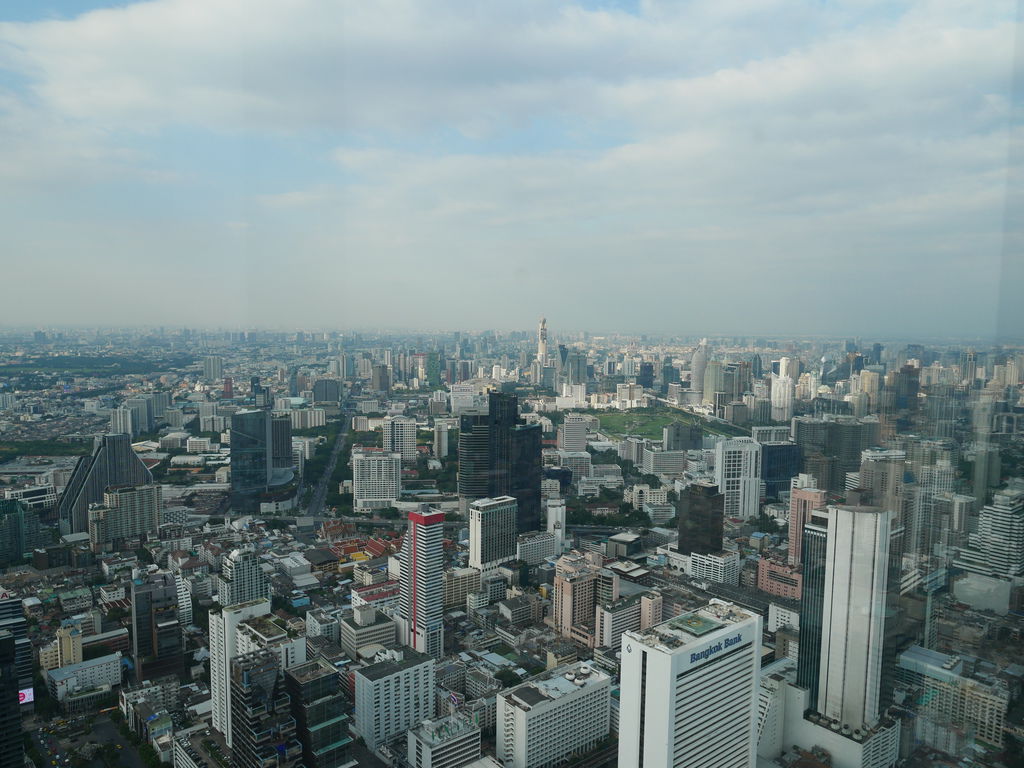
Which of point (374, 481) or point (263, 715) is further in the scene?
point (374, 481)

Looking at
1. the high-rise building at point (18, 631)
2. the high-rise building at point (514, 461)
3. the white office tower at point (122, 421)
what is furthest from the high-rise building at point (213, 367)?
the high-rise building at point (18, 631)

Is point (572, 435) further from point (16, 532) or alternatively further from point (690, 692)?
point (690, 692)

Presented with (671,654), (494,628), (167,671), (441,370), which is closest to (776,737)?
(671,654)

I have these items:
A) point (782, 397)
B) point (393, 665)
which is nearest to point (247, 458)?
point (393, 665)

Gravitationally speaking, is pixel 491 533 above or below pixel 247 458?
below

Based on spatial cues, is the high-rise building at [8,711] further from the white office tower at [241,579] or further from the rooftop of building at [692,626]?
the rooftop of building at [692,626]

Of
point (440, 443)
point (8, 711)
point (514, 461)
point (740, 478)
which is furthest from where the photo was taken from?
point (440, 443)
